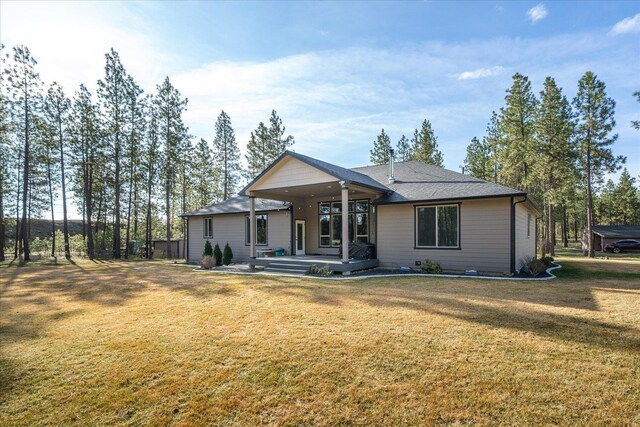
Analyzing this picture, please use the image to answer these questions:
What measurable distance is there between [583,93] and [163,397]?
28590mm

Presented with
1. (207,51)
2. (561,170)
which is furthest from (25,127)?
(561,170)

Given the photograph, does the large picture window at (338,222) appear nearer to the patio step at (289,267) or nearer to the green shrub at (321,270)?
the patio step at (289,267)

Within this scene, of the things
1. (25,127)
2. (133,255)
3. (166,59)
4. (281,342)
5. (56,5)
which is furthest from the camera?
(133,255)

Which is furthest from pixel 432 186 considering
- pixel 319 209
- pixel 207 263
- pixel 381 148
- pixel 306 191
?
pixel 381 148

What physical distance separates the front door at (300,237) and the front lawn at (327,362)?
8757 mm

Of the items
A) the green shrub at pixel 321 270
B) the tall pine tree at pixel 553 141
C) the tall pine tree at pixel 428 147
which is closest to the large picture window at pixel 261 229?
the green shrub at pixel 321 270

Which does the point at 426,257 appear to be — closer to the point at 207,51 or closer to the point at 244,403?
the point at 244,403

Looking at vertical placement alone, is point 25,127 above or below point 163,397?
above

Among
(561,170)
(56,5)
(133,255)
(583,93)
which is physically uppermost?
(583,93)

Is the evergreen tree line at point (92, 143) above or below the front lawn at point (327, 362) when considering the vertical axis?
above

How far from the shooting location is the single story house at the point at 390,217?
34.8ft

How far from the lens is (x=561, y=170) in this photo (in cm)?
2217

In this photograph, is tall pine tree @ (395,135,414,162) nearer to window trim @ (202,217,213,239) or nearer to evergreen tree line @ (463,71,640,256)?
evergreen tree line @ (463,71,640,256)

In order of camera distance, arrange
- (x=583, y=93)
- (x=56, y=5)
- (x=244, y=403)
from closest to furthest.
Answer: (x=244, y=403) → (x=56, y=5) → (x=583, y=93)
